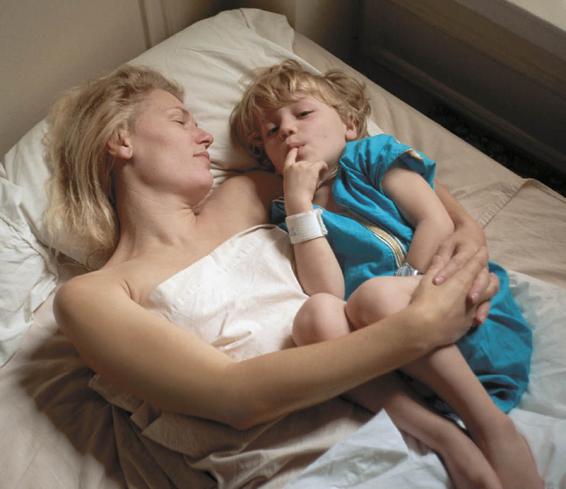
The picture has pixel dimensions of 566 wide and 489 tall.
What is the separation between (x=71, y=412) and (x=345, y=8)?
4.91 ft

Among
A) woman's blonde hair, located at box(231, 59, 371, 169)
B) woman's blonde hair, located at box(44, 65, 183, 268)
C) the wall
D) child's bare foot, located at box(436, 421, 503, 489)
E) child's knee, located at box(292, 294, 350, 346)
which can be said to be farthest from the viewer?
the wall

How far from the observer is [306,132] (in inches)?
50.8

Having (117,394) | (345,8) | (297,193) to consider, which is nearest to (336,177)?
(297,193)

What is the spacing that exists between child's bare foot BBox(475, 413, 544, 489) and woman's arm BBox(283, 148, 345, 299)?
368 mm

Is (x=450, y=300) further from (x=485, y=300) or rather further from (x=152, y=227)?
(x=152, y=227)

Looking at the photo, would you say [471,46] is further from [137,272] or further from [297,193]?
[137,272]

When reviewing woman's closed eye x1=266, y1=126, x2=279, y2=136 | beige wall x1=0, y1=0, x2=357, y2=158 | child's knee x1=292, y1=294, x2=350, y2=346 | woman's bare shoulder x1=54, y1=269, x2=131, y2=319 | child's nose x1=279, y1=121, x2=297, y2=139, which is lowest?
child's knee x1=292, y1=294, x2=350, y2=346

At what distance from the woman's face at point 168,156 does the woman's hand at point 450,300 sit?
502mm

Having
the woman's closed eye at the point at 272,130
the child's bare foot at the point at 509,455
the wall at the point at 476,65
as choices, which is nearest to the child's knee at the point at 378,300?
the child's bare foot at the point at 509,455

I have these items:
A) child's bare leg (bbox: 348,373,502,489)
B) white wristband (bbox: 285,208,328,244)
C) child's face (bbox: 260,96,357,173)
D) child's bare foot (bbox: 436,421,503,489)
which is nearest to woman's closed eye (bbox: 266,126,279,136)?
child's face (bbox: 260,96,357,173)

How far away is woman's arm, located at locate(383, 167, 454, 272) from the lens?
1.16 m

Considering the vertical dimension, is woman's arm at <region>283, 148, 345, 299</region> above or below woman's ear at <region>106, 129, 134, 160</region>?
below

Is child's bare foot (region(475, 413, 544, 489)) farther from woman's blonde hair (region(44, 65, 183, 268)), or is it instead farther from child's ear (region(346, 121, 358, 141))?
woman's blonde hair (region(44, 65, 183, 268))

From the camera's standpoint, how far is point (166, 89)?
141 centimetres
